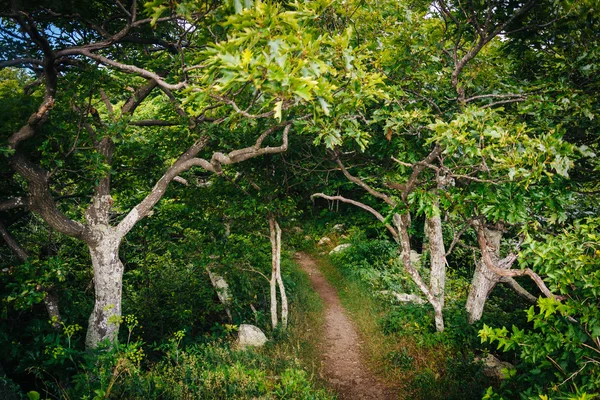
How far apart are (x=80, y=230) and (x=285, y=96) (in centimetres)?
537

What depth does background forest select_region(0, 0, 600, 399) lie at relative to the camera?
3.84 m

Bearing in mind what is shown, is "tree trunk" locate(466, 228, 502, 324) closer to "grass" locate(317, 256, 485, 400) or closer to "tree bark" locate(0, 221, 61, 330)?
"grass" locate(317, 256, 485, 400)

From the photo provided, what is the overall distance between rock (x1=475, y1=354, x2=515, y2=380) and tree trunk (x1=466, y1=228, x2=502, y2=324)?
52.7 inches

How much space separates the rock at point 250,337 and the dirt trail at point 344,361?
175 centimetres

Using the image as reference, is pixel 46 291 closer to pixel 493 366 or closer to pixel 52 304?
pixel 52 304

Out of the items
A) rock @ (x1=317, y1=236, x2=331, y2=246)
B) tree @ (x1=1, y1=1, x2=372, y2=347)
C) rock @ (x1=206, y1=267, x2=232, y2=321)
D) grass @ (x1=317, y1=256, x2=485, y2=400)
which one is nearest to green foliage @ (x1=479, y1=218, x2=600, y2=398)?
grass @ (x1=317, y1=256, x2=485, y2=400)

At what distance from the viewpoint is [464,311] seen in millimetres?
8398

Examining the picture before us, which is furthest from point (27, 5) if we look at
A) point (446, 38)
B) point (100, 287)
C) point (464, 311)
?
point (464, 311)

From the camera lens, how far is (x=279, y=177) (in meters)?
9.30

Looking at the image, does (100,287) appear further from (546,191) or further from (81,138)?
(546,191)

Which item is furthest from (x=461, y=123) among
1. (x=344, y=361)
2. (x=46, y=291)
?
(x=46, y=291)

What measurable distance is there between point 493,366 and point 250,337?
19.0ft

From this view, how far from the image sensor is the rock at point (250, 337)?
332 inches

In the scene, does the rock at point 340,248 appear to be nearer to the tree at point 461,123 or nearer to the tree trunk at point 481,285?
the tree trunk at point 481,285
